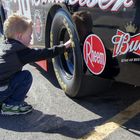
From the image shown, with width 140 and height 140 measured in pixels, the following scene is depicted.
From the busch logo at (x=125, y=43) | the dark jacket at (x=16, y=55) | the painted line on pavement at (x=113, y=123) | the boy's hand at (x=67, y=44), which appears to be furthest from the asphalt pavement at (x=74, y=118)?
the busch logo at (x=125, y=43)

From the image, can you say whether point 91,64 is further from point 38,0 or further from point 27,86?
point 38,0

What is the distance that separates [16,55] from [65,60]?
756mm

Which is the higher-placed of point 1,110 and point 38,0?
point 38,0

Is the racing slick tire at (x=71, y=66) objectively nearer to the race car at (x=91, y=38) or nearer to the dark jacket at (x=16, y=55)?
the race car at (x=91, y=38)

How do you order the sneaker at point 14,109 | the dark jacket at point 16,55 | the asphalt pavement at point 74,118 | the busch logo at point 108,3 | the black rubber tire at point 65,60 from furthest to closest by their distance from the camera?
the sneaker at point 14,109, the dark jacket at point 16,55, the black rubber tire at point 65,60, the asphalt pavement at point 74,118, the busch logo at point 108,3

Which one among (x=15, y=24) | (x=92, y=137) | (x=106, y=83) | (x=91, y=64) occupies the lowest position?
(x=92, y=137)

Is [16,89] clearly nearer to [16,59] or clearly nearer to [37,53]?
[16,59]

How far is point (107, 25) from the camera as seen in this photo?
3494mm

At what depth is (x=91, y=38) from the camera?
12.3 ft

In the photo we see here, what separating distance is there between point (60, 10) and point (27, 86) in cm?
86

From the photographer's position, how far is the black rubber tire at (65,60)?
13.2 feet

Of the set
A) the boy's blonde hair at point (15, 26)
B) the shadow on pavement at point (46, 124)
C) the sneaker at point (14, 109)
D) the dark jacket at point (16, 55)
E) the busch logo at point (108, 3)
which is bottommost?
the shadow on pavement at point (46, 124)

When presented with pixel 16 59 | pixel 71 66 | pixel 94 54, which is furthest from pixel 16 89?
pixel 94 54

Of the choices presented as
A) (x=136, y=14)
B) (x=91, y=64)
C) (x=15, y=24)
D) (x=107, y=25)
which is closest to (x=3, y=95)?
(x=15, y=24)
